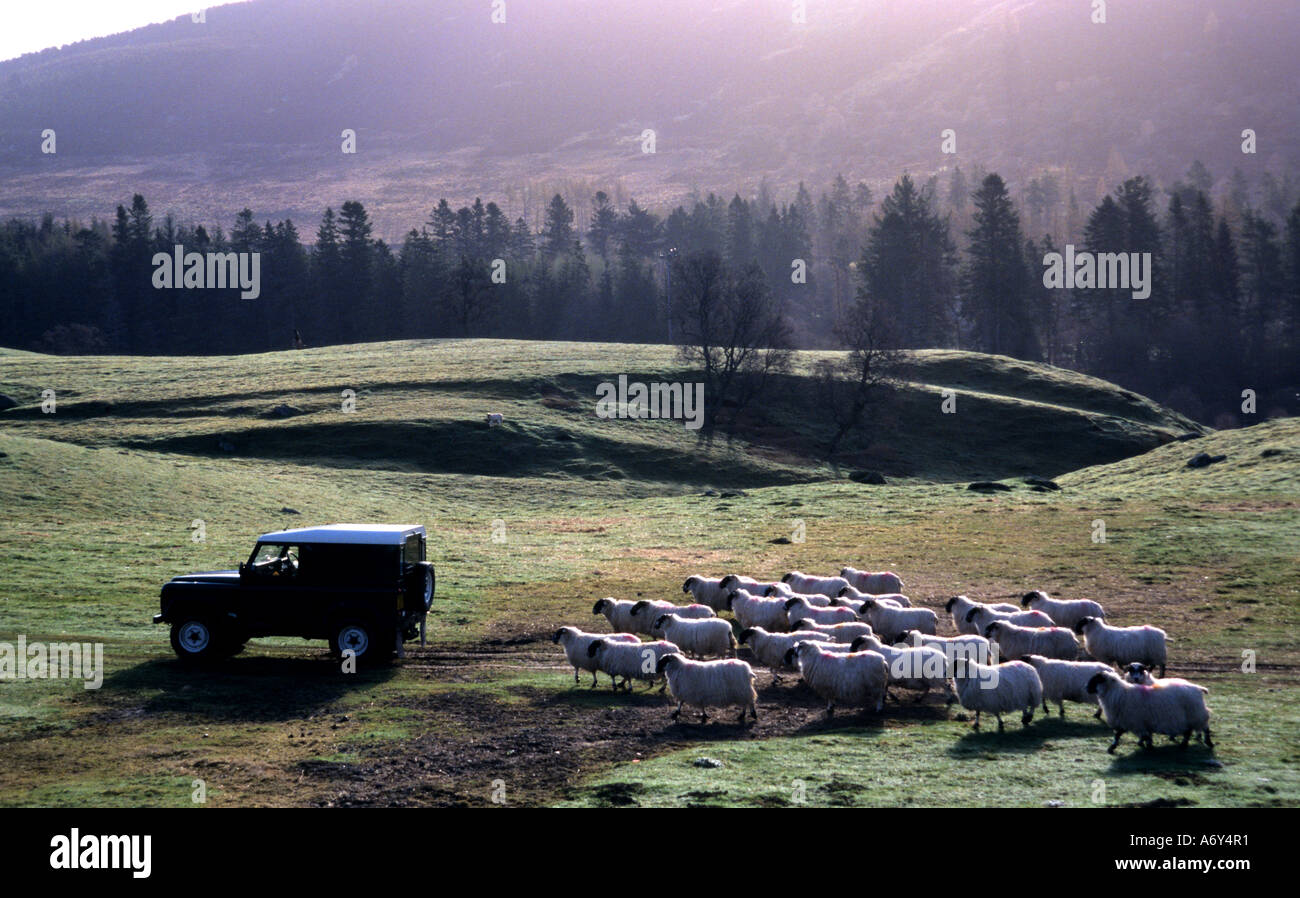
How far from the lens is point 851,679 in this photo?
1922 centimetres

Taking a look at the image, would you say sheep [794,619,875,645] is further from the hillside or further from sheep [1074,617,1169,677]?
Result: the hillside

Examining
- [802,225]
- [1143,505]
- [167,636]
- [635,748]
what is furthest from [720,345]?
[802,225]

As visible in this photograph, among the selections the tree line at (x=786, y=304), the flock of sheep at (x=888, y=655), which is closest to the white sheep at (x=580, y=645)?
the flock of sheep at (x=888, y=655)

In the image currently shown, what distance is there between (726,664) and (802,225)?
535ft

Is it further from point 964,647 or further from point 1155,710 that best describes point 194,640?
point 1155,710

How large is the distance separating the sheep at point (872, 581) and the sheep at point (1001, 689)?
13.2 m

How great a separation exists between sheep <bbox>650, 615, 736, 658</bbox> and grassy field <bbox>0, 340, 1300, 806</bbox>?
149cm

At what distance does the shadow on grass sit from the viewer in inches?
773

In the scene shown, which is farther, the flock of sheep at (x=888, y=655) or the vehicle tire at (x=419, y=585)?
the vehicle tire at (x=419, y=585)

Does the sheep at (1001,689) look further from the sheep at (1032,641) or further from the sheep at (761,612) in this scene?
the sheep at (761,612)

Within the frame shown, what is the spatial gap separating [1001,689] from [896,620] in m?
7.44

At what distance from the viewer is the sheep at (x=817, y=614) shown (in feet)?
83.3

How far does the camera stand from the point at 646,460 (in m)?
68.8

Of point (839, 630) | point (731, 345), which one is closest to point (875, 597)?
point (839, 630)
